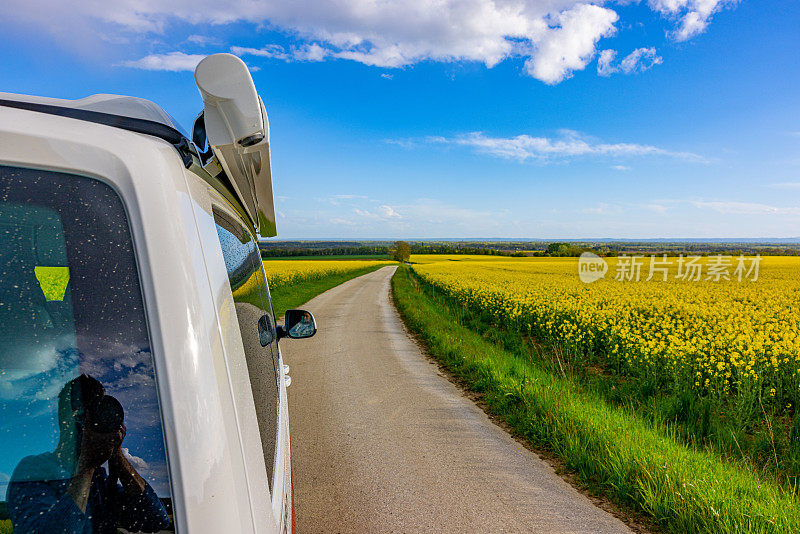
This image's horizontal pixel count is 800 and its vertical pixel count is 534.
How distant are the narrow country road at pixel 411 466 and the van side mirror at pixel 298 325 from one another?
1.25 meters

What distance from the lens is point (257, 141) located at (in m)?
1.04

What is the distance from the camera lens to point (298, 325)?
9.59ft

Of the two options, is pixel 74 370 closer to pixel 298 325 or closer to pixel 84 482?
pixel 84 482

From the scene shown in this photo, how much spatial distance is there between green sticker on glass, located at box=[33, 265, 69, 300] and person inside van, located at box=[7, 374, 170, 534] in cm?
16

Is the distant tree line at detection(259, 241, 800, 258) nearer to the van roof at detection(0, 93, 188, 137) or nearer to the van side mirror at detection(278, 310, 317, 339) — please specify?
the van side mirror at detection(278, 310, 317, 339)

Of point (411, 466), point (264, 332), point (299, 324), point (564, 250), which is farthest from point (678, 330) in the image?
point (564, 250)

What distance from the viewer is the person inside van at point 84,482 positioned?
736 millimetres

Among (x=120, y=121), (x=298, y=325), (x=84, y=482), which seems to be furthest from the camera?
(x=298, y=325)

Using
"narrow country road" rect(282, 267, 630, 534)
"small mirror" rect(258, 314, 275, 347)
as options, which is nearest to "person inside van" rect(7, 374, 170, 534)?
"small mirror" rect(258, 314, 275, 347)

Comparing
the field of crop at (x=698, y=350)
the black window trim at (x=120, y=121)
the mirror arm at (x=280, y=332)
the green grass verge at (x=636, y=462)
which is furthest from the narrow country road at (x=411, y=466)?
the black window trim at (x=120, y=121)

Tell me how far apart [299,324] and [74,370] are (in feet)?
7.09

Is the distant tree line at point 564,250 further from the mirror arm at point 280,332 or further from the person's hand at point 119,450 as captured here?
the person's hand at point 119,450

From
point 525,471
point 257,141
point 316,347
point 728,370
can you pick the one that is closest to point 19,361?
point 257,141

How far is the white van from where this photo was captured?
74cm
